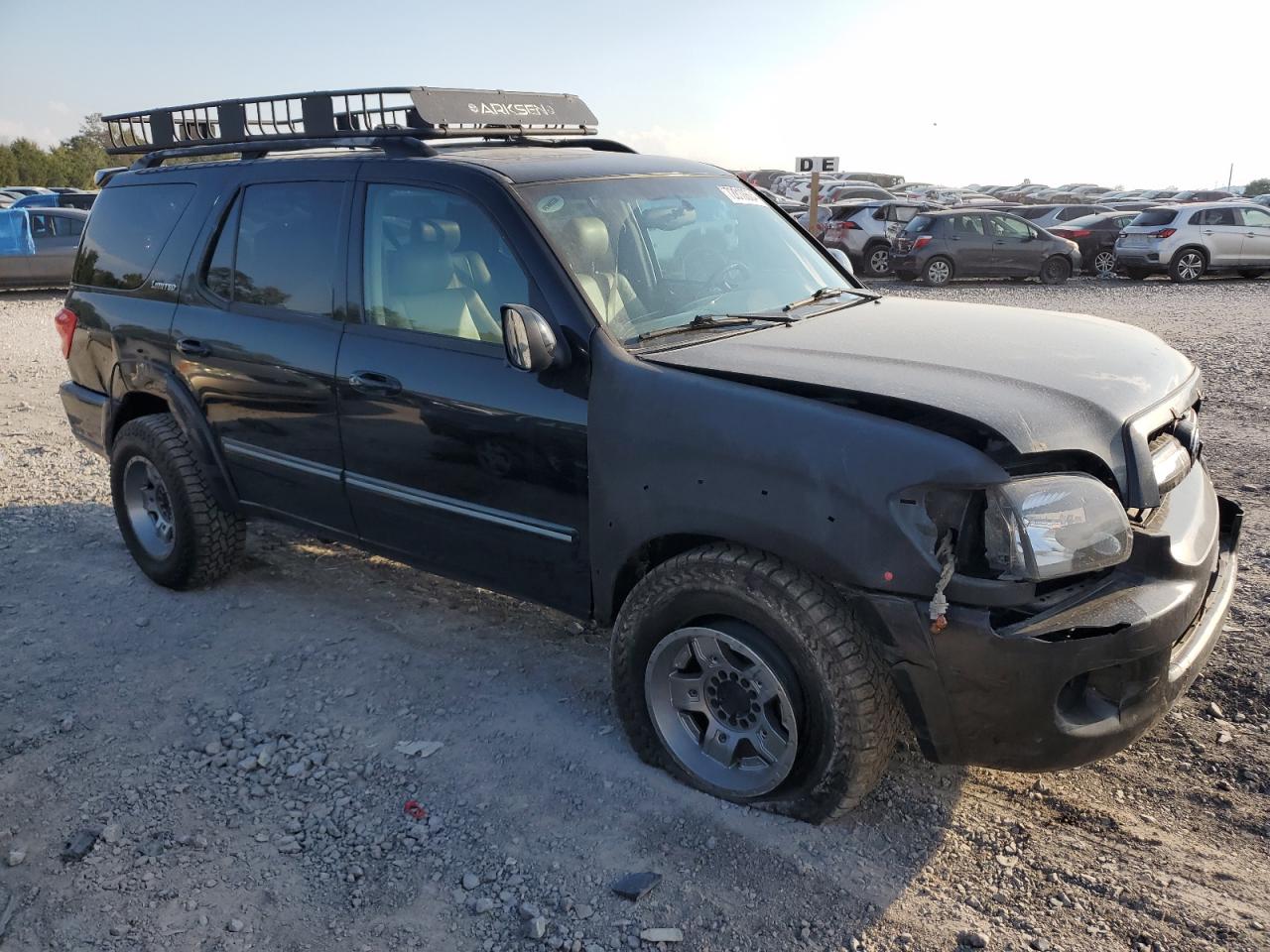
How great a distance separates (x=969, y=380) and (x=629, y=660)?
135 centimetres

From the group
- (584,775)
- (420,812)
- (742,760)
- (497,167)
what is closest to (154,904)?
(420,812)

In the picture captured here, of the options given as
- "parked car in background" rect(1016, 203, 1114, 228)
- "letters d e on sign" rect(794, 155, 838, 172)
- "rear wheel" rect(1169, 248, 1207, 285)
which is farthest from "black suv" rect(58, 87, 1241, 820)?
"parked car in background" rect(1016, 203, 1114, 228)

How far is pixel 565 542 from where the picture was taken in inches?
132

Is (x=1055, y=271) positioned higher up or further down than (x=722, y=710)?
higher up

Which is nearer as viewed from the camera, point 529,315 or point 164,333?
point 529,315

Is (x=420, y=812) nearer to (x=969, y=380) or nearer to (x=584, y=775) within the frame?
(x=584, y=775)

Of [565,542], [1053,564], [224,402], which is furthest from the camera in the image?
[224,402]

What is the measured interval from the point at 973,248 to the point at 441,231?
56.4 feet

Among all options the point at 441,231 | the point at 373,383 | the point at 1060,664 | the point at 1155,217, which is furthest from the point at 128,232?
the point at 1155,217

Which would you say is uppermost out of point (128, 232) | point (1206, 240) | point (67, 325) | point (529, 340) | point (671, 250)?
point (128, 232)

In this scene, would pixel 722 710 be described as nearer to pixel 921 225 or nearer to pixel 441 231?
pixel 441 231

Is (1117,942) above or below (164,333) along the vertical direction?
below

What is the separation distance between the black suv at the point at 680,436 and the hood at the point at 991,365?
0.05ft

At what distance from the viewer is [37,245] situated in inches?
676
